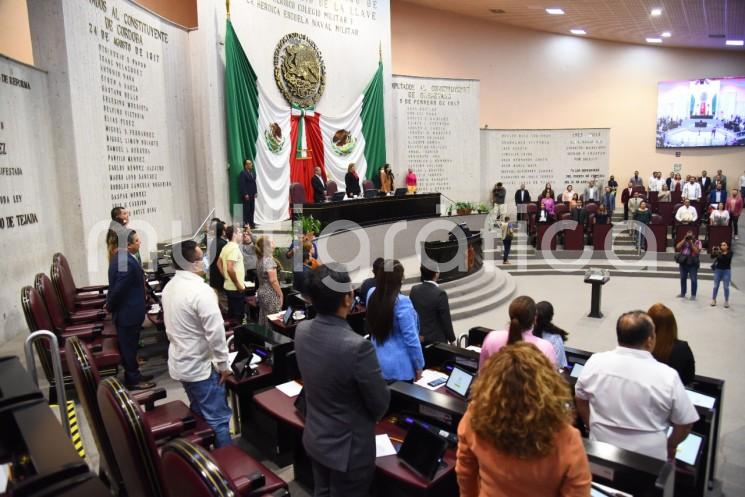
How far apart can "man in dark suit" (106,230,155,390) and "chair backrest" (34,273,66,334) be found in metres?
0.49

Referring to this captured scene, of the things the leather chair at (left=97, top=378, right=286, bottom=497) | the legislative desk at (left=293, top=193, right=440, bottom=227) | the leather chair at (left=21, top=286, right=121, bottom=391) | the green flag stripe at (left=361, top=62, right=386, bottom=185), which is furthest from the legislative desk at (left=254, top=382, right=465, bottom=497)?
the green flag stripe at (left=361, top=62, right=386, bottom=185)

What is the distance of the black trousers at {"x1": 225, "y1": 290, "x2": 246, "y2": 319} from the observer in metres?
6.05

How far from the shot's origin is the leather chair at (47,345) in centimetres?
403

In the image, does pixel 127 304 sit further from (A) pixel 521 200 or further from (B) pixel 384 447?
(A) pixel 521 200

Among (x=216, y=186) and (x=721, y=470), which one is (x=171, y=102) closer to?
(x=216, y=186)

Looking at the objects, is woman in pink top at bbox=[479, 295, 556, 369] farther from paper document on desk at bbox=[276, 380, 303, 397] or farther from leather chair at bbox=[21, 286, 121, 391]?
leather chair at bbox=[21, 286, 121, 391]

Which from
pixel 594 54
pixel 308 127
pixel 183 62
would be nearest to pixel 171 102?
pixel 183 62

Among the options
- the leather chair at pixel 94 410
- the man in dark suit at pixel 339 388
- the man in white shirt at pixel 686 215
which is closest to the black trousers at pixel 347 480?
the man in dark suit at pixel 339 388

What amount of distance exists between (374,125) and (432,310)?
404 inches

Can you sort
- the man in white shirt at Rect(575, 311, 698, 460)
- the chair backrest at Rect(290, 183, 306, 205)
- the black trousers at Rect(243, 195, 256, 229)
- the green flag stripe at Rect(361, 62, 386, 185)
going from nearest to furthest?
the man in white shirt at Rect(575, 311, 698, 460)
the black trousers at Rect(243, 195, 256, 229)
the chair backrest at Rect(290, 183, 306, 205)
the green flag stripe at Rect(361, 62, 386, 185)

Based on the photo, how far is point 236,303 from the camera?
6.13 m

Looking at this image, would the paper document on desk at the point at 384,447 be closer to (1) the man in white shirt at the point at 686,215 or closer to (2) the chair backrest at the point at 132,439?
(2) the chair backrest at the point at 132,439

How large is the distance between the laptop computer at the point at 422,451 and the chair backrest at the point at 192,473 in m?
1.17

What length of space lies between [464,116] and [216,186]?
8.97 m
